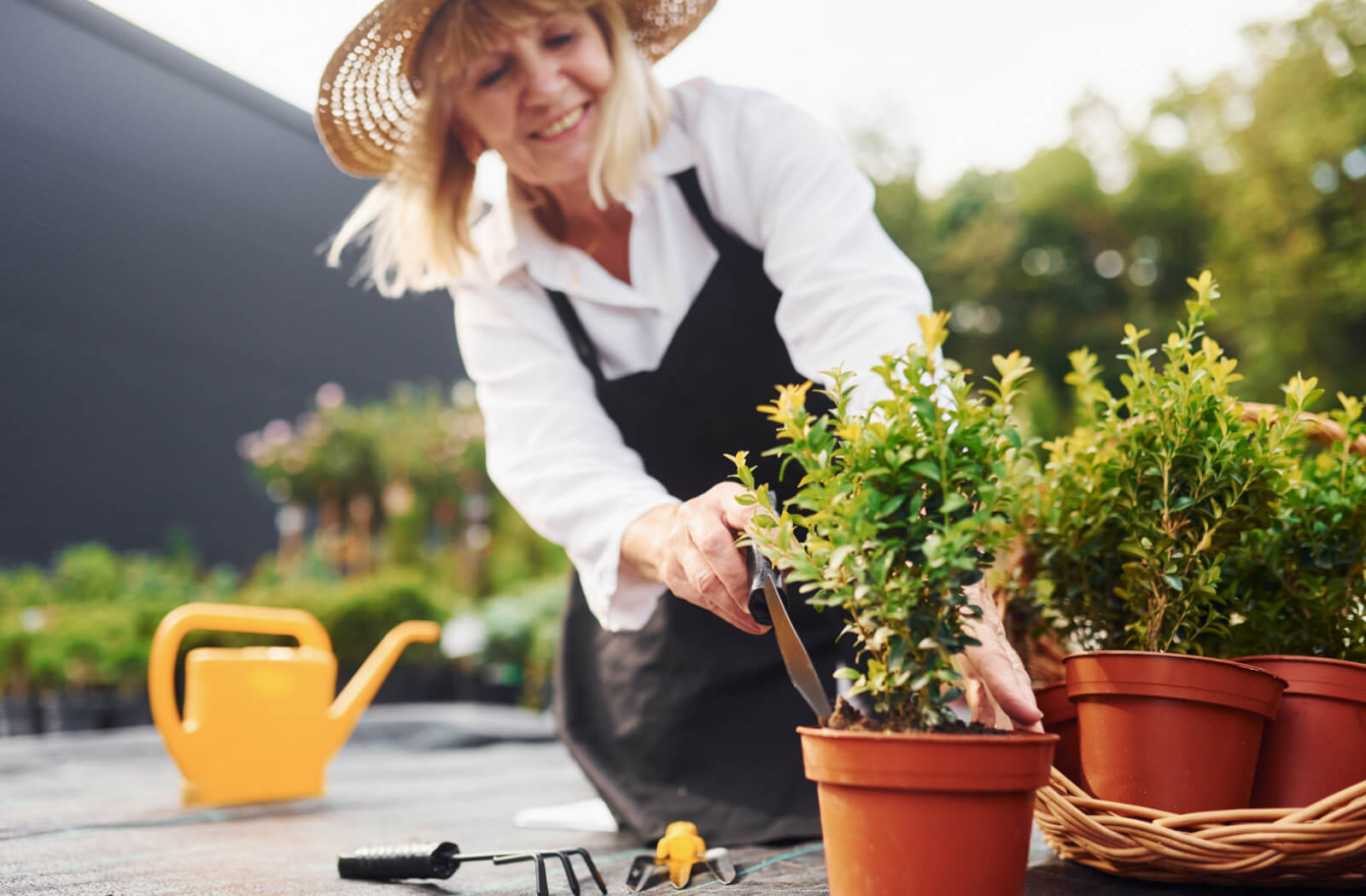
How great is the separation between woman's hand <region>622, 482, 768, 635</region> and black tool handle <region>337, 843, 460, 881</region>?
434 millimetres

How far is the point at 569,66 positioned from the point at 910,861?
1.34 m

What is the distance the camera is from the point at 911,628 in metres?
0.81

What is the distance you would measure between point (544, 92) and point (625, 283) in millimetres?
378

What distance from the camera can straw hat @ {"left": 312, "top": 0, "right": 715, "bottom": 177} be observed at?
1646mm

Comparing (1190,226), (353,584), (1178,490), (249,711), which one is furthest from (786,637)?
(1190,226)

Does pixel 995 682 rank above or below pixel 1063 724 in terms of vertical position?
above

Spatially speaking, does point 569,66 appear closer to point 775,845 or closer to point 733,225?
point 733,225

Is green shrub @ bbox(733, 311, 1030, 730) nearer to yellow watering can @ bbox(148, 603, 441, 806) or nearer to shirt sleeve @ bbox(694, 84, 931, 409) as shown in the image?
shirt sleeve @ bbox(694, 84, 931, 409)

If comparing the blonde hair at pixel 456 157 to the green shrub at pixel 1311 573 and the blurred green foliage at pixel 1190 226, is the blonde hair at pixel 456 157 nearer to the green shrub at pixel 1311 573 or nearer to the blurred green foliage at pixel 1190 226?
the green shrub at pixel 1311 573

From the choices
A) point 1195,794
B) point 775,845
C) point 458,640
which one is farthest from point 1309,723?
point 458,640

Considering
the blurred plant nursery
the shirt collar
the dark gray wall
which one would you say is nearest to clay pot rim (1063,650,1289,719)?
the shirt collar

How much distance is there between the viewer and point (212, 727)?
6.99 feet

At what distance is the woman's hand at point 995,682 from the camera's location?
0.92m

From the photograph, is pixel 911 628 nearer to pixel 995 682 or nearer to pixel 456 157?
pixel 995 682
